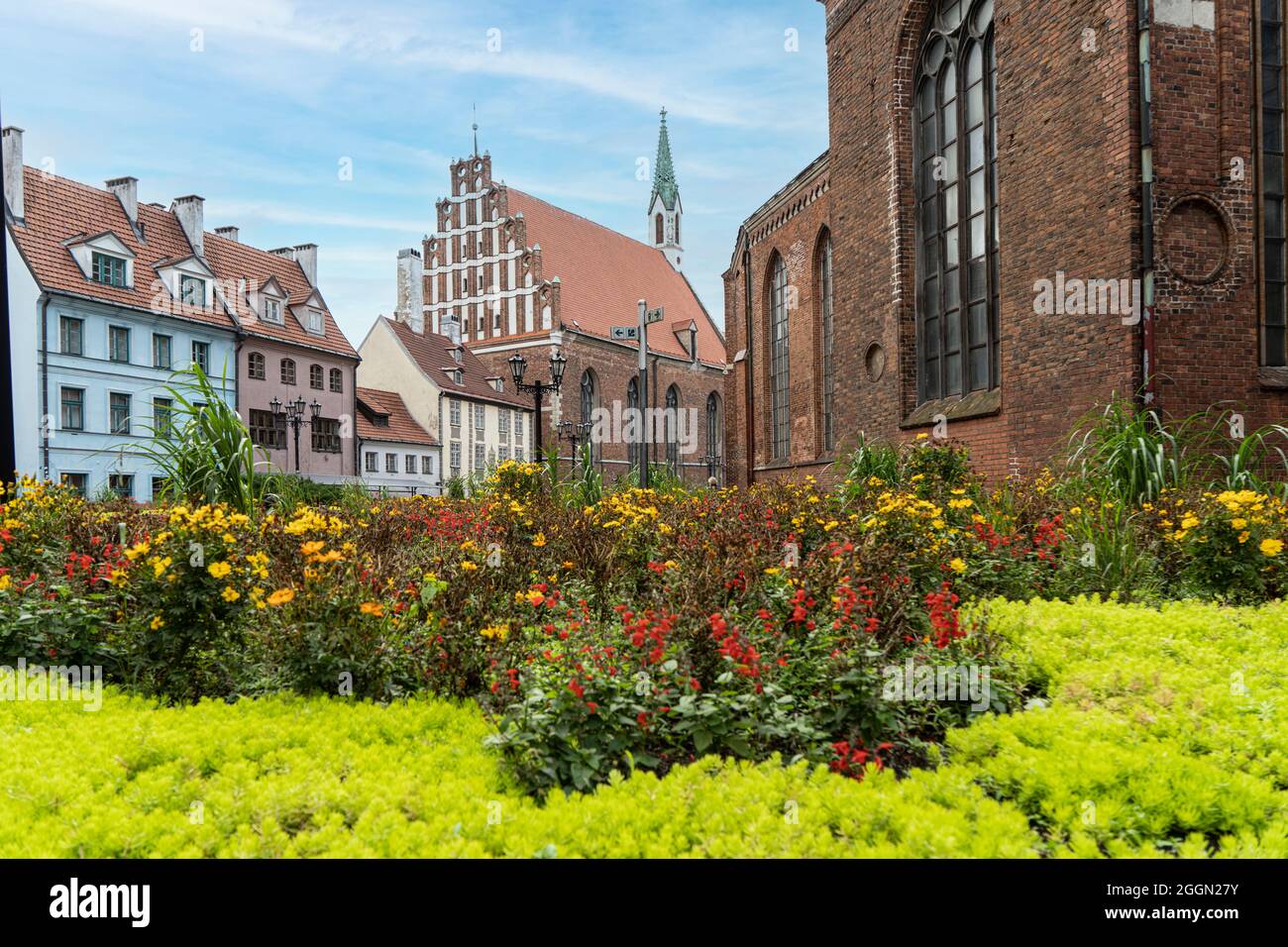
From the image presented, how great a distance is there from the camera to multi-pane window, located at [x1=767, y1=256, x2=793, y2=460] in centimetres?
2514

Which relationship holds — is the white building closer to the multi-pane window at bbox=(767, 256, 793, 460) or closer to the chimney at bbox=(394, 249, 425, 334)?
the chimney at bbox=(394, 249, 425, 334)

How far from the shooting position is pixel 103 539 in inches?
265

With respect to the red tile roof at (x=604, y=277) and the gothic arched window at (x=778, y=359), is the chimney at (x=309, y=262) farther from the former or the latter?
the gothic arched window at (x=778, y=359)

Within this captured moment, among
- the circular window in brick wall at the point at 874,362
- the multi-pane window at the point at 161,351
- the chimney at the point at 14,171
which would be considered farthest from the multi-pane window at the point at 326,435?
the circular window in brick wall at the point at 874,362

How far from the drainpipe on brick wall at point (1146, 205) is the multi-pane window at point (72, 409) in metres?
30.8

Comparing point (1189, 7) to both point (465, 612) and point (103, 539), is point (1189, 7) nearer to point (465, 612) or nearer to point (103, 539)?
point (465, 612)

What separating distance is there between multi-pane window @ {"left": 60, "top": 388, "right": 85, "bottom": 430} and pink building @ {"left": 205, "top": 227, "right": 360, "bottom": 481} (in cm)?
606

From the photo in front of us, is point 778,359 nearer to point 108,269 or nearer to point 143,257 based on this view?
point 108,269

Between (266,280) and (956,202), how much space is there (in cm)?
3168

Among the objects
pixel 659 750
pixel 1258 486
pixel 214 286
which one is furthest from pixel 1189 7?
pixel 214 286

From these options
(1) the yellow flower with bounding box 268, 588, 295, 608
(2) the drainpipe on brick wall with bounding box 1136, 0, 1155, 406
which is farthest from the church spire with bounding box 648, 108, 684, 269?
(1) the yellow flower with bounding box 268, 588, 295, 608

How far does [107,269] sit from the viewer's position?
30.6m

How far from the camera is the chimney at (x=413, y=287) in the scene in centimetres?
5244
